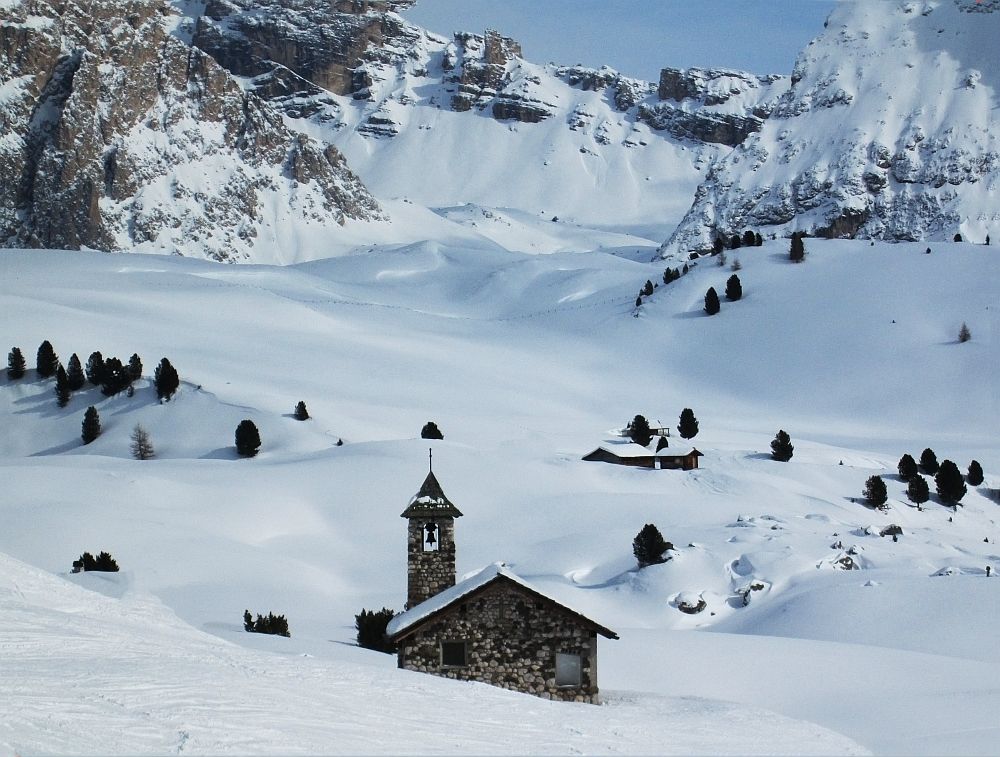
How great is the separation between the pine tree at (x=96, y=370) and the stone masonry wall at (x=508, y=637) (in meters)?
51.8

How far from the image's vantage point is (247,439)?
5772cm

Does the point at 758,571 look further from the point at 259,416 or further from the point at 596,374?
the point at 596,374

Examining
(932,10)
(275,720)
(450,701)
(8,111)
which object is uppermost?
(932,10)

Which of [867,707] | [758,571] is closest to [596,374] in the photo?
[758,571]

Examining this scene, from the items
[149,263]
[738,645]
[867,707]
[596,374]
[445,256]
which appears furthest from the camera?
[445,256]

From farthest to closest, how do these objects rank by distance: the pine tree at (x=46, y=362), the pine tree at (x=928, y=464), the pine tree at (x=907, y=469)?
the pine tree at (x=46, y=362)
the pine tree at (x=928, y=464)
the pine tree at (x=907, y=469)

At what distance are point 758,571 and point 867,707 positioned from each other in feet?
52.5

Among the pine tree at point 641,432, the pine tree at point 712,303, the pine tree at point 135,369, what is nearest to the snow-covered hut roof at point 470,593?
the pine tree at point 641,432

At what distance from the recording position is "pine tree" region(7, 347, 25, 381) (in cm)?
6919

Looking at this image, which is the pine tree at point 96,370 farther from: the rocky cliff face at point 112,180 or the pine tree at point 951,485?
the rocky cliff face at point 112,180

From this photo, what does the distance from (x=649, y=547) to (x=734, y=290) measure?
6530 cm

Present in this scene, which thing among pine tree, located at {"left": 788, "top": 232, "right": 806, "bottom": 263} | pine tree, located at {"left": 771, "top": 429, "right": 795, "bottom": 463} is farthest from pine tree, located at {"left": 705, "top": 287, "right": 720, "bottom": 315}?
pine tree, located at {"left": 771, "top": 429, "right": 795, "bottom": 463}

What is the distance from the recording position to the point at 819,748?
15.3 metres

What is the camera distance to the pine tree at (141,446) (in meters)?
59.2
